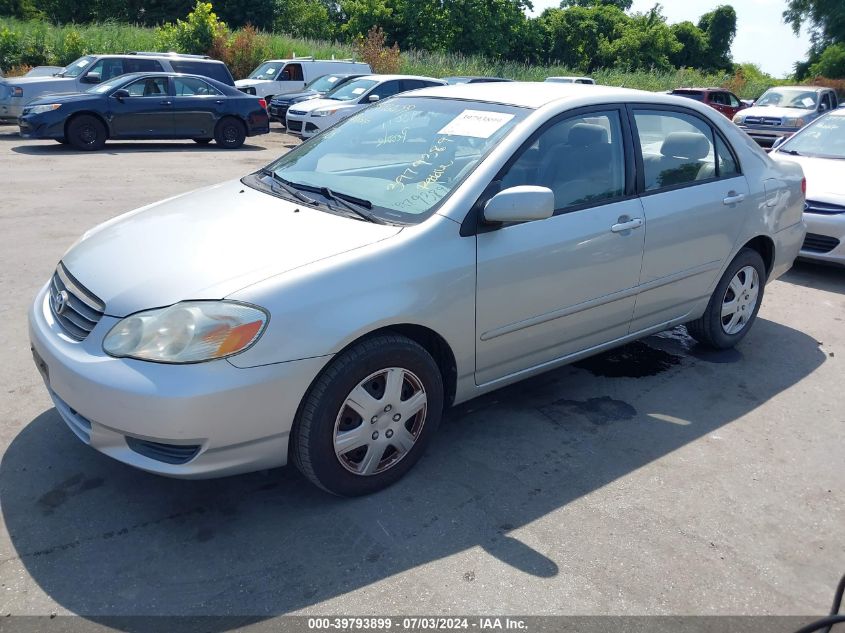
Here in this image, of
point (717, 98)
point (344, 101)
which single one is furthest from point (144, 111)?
point (717, 98)

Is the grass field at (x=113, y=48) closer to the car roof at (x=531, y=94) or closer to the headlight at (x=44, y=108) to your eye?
the headlight at (x=44, y=108)

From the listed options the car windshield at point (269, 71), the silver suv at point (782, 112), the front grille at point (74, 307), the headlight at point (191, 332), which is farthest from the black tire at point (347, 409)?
the car windshield at point (269, 71)

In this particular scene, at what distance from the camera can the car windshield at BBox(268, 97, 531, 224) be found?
3.64 m

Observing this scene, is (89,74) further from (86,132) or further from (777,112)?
(777,112)

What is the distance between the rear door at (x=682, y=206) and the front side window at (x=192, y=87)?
12316mm

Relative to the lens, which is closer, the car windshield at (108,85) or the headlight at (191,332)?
the headlight at (191,332)

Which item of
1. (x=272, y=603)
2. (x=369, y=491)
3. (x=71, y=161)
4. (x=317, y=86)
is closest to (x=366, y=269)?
(x=369, y=491)

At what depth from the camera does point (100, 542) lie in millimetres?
2998

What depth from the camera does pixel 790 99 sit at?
1972cm

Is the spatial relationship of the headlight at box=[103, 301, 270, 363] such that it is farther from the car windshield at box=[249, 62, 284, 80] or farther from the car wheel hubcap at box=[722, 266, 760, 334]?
the car windshield at box=[249, 62, 284, 80]

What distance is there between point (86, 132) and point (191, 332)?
41.2 feet

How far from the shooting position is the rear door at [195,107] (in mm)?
14863

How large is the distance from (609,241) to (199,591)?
260 cm

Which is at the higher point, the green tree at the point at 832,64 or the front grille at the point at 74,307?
the green tree at the point at 832,64
